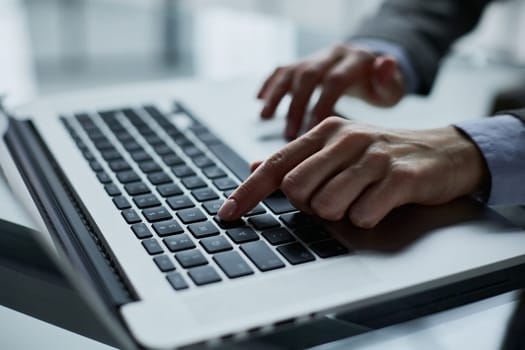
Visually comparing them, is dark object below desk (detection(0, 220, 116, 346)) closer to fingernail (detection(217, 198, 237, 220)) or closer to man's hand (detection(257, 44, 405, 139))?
fingernail (detection(217, 198, 237, 220))

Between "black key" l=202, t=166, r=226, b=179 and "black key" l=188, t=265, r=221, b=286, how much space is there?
0.19m

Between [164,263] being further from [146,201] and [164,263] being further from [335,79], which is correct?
[335,79]

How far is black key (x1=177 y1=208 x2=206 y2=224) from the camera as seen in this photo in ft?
1.85

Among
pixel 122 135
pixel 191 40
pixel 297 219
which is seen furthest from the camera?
pixel 191 40

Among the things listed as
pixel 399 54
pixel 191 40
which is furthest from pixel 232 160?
pixel 191 40

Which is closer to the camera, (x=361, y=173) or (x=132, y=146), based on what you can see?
(x=361, y=173)

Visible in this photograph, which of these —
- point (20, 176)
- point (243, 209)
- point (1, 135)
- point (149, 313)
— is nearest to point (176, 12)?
point (1, 135)

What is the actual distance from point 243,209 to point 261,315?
0.14 metres

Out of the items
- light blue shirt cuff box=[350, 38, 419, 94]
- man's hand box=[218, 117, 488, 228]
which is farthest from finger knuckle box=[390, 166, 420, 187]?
light blue shirt cuff box=[350, 38, 419, 94]

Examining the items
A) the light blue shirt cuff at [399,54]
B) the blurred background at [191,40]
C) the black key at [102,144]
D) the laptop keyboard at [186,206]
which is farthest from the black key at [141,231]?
the light blue shirt cuff at [399,54]

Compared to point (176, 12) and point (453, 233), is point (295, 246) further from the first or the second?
point (176, 12)

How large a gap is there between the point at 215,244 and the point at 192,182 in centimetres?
14

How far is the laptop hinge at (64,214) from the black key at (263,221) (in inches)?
4.8

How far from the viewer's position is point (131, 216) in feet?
1.87
